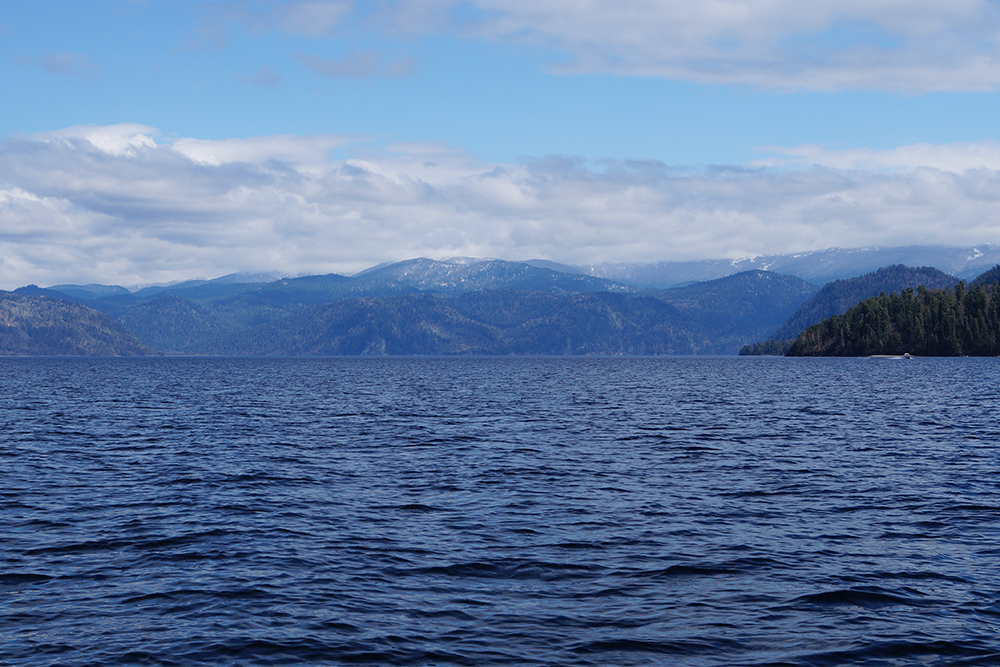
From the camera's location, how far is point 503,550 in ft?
90.7

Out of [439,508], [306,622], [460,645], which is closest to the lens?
[460,645]

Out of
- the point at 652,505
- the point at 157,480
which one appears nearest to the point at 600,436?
the point at 652,505

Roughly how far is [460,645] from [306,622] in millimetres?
4323

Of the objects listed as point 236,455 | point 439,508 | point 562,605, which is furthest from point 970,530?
point 236,455

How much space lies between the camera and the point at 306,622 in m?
20.6

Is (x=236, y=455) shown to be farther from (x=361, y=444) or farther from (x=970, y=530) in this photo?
(x=970, y=530)

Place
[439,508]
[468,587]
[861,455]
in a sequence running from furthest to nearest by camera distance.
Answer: [861,455], [439,508], [468,587]

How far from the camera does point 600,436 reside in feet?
204

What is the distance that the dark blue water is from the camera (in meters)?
19.3

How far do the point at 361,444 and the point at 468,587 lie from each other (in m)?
35.3

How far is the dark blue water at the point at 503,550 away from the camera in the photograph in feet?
63.2

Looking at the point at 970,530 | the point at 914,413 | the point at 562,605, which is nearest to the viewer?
the point at 562,605

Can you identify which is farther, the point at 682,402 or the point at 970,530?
the point at 682,402

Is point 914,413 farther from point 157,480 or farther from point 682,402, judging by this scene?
point 157,480
